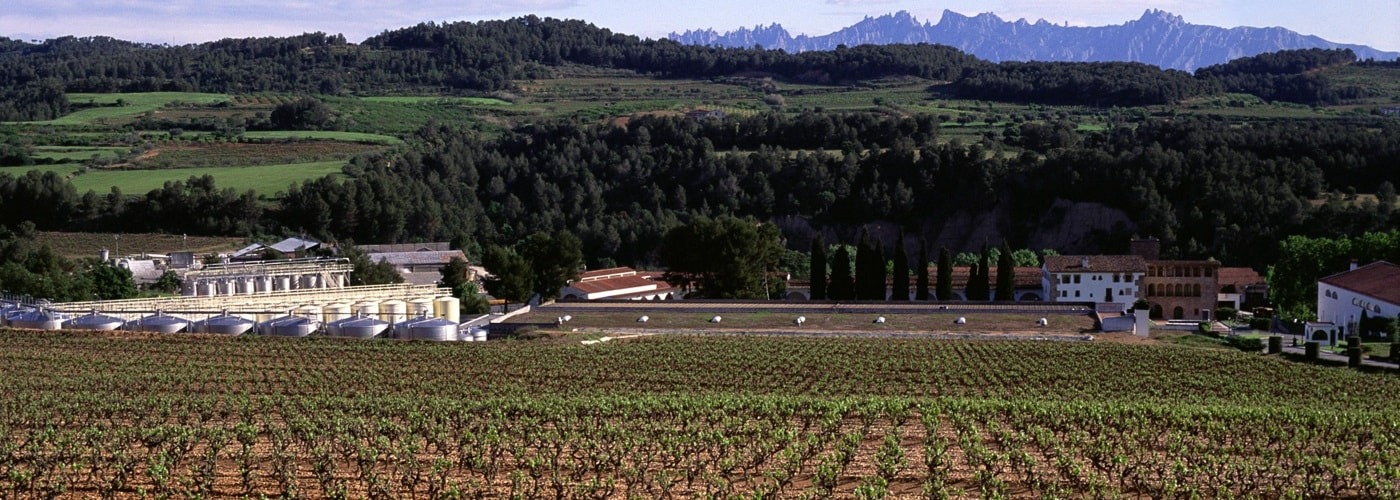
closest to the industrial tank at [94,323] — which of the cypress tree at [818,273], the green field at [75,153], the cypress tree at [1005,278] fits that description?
the cypress tree at [818,273]

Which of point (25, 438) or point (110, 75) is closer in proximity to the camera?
point (25, 438)

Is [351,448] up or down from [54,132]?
down

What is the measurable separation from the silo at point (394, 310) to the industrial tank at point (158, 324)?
20.6ft

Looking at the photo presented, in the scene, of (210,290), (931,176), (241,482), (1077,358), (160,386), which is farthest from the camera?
(931,176)

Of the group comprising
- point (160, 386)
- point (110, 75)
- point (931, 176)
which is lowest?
point (160, 386)

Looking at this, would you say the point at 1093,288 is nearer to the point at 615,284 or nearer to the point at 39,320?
the point at 615,284

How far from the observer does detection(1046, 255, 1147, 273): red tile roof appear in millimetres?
59875

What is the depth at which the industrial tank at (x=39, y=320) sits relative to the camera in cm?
4647

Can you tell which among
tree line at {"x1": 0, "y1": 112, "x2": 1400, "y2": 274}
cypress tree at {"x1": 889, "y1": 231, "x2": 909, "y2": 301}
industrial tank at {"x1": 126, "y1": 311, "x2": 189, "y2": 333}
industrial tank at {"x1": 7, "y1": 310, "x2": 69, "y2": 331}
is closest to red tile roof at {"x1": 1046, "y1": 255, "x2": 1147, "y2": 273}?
cypress tree at {"x1": 889, "y1": 231, "x2": 909, "y2": 301}

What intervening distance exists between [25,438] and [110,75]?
133111mm

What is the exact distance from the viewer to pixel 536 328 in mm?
48625

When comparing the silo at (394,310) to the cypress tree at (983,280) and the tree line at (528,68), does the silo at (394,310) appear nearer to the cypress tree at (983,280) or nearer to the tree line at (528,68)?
the cypress tree at (983,280)

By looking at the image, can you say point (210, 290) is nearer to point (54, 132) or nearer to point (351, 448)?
point (351, 448)

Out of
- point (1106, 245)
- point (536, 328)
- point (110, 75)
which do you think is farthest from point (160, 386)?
point (110, 75)
